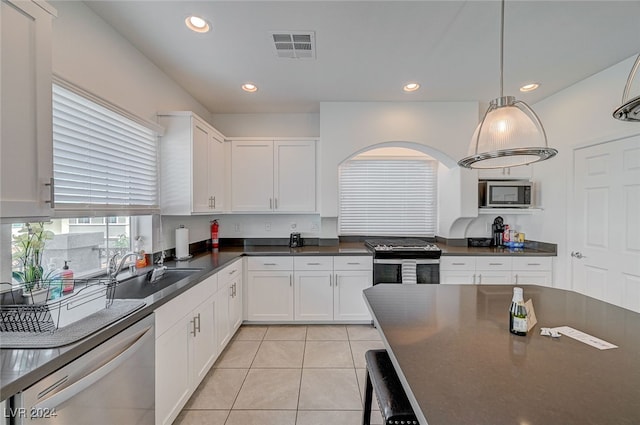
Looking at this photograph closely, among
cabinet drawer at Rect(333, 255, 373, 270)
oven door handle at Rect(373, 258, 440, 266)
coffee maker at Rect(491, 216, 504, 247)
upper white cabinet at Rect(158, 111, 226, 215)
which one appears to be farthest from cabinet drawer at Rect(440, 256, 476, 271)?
upper white cabinet at Rect(158, 111, 226, 215)

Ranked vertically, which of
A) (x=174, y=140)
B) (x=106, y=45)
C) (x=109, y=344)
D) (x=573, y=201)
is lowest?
(x=109, y=344)

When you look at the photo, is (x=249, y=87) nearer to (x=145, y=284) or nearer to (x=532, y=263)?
(x=145, y=284)

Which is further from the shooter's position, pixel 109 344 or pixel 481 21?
pixel 481 21

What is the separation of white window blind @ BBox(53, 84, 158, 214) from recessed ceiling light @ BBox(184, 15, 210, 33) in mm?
847

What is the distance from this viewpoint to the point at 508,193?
332 centimetres

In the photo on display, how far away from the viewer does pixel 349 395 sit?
2.06 meters

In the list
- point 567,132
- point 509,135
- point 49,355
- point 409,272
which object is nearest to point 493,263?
point 409,272

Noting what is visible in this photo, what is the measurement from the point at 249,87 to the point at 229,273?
79.5 inches

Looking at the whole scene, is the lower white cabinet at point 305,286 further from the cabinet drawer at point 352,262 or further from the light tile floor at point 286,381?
the light tile floor at point 286,381

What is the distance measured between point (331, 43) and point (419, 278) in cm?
258

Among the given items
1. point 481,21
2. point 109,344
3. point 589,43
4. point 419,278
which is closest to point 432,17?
point 481,21

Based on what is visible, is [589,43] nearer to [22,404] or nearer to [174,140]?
[174,140]

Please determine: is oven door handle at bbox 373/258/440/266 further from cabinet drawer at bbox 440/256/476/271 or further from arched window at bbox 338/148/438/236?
arched window at bbox 338/148/438/236

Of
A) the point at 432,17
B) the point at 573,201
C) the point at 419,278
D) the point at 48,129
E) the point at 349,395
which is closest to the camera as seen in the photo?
the point at 48,129
